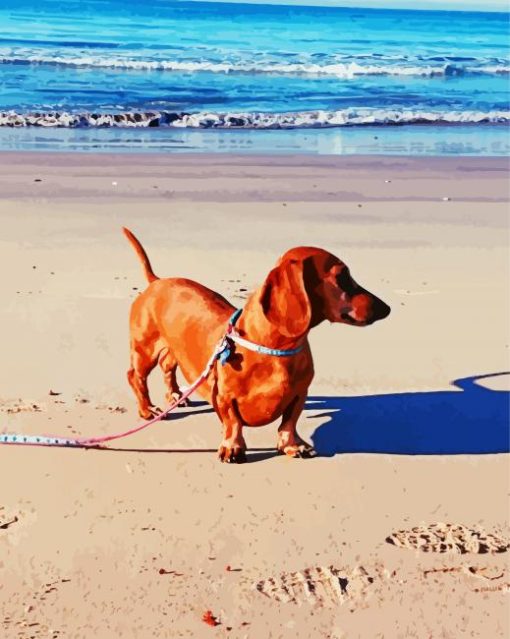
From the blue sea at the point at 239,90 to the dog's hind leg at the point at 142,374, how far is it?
8470 mm

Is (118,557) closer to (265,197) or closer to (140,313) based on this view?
(140,313)

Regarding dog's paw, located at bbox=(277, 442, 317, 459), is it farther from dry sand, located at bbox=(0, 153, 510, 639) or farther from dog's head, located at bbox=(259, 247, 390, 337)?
dog's head, located at bbox=(259, 247, 390, 337)

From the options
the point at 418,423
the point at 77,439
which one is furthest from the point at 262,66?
the point at 77,439

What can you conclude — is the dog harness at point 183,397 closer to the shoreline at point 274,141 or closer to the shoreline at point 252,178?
the shoreline at point 252,178

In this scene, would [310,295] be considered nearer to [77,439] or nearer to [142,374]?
[142,374]

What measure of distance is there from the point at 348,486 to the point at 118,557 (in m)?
0.88

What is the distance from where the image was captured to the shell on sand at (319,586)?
298 centimetres

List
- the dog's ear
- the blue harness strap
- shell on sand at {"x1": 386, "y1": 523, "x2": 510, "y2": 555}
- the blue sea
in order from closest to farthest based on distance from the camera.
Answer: shell on sand at {"x1": 386, "y1": 523, "x2": 510, "y2": 555}, the dog's ear, the blue harness strap, the blue sea

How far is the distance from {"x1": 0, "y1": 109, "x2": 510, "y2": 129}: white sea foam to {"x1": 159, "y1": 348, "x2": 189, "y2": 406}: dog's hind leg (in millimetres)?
10671

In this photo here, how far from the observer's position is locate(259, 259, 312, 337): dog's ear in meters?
3.48

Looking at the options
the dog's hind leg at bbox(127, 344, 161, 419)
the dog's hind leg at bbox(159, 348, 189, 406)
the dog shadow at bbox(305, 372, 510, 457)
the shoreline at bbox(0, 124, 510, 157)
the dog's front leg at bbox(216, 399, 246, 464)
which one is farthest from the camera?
the shoreline at bbox(0, 124, 510, 157)

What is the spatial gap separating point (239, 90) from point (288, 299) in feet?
55.1

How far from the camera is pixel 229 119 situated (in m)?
15.4

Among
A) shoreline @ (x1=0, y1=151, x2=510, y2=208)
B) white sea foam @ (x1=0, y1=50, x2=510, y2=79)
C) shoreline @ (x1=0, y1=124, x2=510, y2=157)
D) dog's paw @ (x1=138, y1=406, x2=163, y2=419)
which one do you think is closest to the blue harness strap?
dog's paw @ (x1=138, y1=406, x2=163, y2=419)
